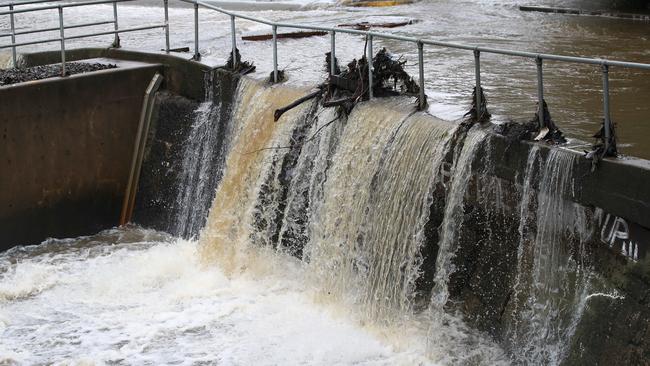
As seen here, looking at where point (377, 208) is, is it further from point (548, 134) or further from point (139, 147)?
point (139, 147)

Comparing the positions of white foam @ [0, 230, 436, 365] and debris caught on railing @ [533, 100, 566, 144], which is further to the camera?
white foam @ [0, 230, 436, 365]

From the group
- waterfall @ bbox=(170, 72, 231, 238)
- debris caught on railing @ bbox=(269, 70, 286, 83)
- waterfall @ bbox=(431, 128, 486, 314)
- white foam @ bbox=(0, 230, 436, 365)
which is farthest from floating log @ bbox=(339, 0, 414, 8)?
waterfall @ bbox=(431, 128, 486, 314)

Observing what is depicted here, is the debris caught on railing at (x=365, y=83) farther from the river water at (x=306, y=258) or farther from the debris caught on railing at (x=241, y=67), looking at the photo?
the debris caught on railing at (x=241, y=67)

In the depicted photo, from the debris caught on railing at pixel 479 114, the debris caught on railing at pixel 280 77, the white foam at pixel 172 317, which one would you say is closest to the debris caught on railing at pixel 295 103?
the debris caught on railing at pixel 280 77

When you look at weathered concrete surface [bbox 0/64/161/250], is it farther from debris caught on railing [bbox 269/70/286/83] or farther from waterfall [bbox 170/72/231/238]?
debris caught on railing [bbox 269/70/286/83]

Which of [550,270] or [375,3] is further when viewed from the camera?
[375,3]

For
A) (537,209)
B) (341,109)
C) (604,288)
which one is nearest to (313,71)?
(341,109)

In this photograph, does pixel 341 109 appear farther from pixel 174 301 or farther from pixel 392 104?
pixel 174 301

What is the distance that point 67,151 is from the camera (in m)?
12.3

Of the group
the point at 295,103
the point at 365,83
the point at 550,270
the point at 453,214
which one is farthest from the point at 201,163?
the point at 550,270

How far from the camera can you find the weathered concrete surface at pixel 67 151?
11.8 metres

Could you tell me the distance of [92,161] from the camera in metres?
12.5

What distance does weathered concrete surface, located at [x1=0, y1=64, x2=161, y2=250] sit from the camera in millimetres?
11812

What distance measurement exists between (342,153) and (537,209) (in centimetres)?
251
